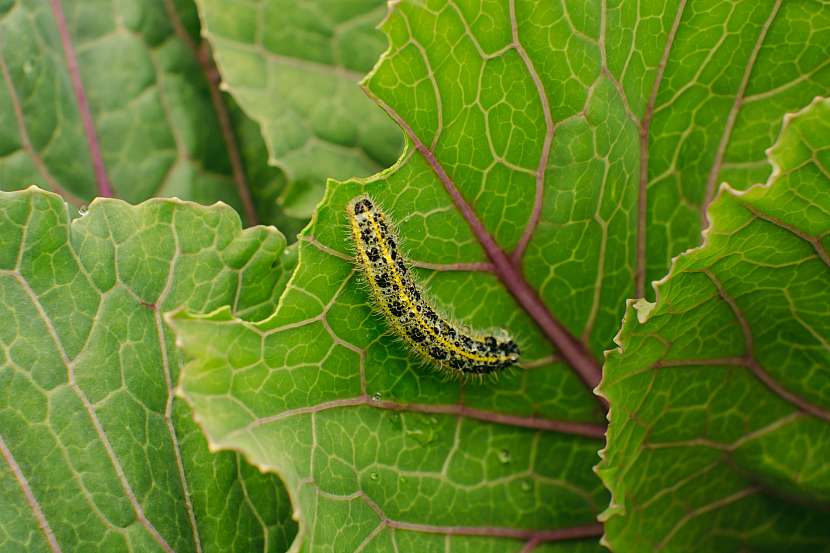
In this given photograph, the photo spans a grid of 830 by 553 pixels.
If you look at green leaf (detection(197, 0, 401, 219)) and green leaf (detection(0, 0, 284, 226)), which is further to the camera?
green leaf (detection(197, 0, 401, 219))

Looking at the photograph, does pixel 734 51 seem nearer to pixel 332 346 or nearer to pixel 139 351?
pixel 332 346

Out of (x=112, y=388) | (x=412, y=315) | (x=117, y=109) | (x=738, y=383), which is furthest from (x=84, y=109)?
(x=738, y=383)

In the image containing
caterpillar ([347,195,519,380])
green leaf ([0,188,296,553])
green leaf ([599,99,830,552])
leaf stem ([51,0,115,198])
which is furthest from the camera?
leaf stem ([51,0,115,198])

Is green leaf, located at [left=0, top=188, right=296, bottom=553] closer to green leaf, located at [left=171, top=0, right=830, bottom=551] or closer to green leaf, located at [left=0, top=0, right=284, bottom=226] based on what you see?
green leaf, located at [left=171, top=0, right=830, bottom=551]

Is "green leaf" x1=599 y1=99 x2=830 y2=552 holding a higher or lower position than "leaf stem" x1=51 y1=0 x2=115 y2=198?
lower

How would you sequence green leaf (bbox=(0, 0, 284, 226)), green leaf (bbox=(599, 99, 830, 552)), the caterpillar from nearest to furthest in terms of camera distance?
Answer: green leaf (bbox=(599, 99, 830, 552))
the caterpillar
green leaf (bbox=(0, 0, 284, 226))

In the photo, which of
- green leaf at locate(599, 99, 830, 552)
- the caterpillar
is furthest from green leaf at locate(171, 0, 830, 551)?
green leaf at locate(599, 99, 830, 552)

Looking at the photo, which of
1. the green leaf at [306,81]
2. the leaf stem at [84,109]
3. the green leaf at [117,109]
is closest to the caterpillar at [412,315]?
the green leaf at [306,81]
